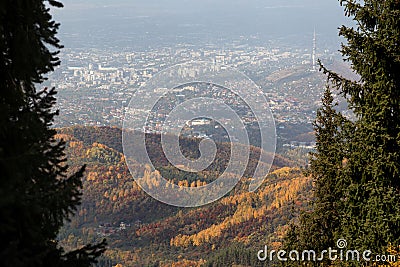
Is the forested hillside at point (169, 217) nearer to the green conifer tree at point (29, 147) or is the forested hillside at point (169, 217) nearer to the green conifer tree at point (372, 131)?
the green conifer tree at point (372, 131)

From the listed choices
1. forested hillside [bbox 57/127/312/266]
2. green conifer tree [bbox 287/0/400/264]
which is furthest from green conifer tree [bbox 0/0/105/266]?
forested hillside [bbox 57/127/312/266]

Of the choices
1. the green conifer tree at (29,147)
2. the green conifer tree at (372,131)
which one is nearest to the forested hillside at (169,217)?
the green conifer tree at (372,131)

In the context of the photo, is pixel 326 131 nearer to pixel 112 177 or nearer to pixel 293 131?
pixel 112 177

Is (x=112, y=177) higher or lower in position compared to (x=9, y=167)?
lower

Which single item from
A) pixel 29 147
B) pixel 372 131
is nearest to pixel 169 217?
pixel 372 131

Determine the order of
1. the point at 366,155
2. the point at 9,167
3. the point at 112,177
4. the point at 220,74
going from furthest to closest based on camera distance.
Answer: the point at 220,74 → the point at 112,177 → the point at 366,155 → the point at 9,167

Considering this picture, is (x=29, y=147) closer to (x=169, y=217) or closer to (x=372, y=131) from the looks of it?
(x=372, y=131)

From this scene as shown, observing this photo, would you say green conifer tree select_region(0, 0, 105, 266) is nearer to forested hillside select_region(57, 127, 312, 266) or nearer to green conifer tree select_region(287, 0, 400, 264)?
green conifer tree select_region(287, 0, 400, 264)

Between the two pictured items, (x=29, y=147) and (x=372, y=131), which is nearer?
(x=29, y=147)

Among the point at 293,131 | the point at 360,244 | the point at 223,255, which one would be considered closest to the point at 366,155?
the point at 360,244
